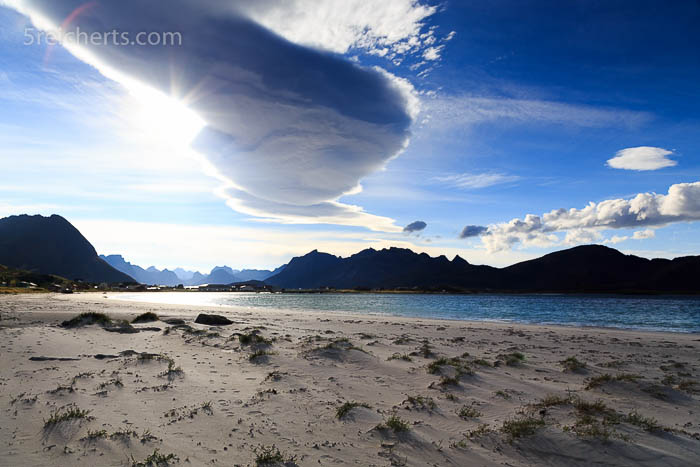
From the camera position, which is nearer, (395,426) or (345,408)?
(395,426)

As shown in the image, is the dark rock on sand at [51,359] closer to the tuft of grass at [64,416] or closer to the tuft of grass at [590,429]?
the tuft of grass at [64,416]

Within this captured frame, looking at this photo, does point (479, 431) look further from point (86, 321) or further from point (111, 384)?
point (86, 321)

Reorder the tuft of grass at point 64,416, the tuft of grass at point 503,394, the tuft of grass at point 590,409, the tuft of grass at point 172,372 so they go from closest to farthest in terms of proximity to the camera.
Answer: the tuft of grass at point 64,416 < the tuft of grass at point 590,409 < the tuft of grass at point 503,394 < the tuft of grass at point 172,372

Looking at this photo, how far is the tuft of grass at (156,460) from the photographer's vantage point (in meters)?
6.13

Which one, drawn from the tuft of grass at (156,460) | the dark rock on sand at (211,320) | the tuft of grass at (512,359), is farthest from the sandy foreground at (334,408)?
the dark rock on sand at (211,320)

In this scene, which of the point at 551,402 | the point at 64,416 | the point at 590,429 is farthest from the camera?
the point at 551,402

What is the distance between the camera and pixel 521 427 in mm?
8047

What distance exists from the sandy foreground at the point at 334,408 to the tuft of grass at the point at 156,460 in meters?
0.13

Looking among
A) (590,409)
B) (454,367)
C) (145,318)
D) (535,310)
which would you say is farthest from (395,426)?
(535,310)

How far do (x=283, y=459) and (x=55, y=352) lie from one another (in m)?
13.3

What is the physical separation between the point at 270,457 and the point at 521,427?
566 centimetres

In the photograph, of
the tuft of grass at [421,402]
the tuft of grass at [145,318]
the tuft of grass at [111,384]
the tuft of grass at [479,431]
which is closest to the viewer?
the tuft of grass at [479,431]

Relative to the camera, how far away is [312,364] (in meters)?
14.5

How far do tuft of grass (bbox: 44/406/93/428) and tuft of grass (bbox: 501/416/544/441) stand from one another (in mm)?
9446
